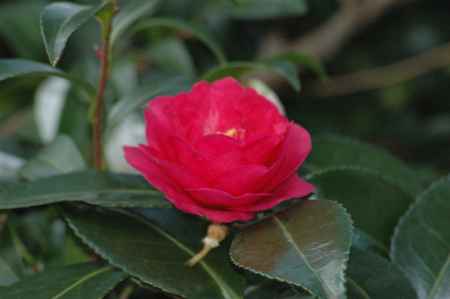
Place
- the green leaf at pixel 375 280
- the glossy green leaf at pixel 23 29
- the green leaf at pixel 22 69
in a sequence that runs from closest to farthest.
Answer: the green leaf at pixel 375 280, the green leaf at pixel 22 69, the glossy green leaf at pixel 23 29

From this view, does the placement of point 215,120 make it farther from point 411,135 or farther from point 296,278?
point 411,135

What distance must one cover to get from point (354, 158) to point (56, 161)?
407 millimetres

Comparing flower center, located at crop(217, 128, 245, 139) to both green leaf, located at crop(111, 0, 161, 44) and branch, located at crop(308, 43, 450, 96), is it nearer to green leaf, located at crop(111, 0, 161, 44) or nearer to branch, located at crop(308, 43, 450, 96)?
green leaf, located at crop(111, 0, 161, 44)

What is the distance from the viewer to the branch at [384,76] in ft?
6.04

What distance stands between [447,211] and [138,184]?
0.34 meters

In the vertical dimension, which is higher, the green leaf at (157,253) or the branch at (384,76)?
the green leaf at (157,253)

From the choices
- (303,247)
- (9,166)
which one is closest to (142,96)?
(9,166)

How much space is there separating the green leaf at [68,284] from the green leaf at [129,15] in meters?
0.31

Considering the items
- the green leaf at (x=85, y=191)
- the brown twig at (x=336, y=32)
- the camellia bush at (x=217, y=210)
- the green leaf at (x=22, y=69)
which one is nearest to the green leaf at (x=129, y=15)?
the camellia bush at (x=217, y=210)

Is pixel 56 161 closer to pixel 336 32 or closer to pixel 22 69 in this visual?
pixel 22 69

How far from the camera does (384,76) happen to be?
6.17ft

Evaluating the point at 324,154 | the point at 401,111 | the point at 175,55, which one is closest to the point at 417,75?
the point at 401,111

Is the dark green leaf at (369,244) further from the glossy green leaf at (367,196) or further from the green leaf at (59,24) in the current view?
the green leaf at (59,24)

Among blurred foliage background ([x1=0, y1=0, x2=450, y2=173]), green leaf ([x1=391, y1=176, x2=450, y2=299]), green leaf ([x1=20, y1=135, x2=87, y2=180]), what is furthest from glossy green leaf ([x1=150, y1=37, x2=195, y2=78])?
green leaf ([x1=391, y1=176, x2=450, y2=299])
